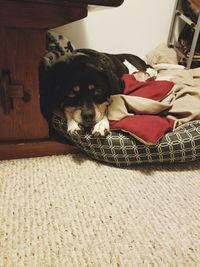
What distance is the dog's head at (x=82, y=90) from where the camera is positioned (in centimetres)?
107

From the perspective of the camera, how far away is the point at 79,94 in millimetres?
1087

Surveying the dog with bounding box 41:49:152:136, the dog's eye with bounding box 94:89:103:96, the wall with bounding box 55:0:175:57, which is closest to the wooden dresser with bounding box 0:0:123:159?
the dog with bounding box 41:49:152:136

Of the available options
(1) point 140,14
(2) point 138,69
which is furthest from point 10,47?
(1) point 140,14

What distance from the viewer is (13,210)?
0.86 m

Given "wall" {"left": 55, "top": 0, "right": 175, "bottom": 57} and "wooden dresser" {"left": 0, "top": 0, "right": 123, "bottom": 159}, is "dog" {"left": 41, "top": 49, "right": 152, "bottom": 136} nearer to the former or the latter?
"wooden dresser" {"left": 0, "top": 0, "right": 123, "bottom": 159}

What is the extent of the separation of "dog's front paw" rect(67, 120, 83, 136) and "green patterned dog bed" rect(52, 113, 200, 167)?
0.07 ft

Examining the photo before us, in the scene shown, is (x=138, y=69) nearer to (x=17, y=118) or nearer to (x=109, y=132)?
(x=109, y=132)

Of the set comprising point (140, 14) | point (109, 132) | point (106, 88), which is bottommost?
point (109, 132)

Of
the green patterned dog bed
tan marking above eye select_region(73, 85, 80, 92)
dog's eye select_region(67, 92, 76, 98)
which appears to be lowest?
the green patterned dog bed

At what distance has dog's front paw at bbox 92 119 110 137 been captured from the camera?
104 cm

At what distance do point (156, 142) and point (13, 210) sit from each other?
0.53m

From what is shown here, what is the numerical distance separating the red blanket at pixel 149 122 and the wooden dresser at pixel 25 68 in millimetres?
248

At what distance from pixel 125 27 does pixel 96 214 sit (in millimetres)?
1246

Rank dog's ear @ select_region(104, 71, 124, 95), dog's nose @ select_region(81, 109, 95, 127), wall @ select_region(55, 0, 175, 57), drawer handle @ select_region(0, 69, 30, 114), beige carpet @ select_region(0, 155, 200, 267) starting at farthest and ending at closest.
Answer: wall @ select_region(55, 0, 175, 57) < dog's ear @ select_region(104, 71, 124, 95) < dog's nose @ select_region(81, 109, 95, 127) < drawer handle @ select_region(0, 69, 30, 114) < beige carpet @ select_region(0, 155, 200, 267)
